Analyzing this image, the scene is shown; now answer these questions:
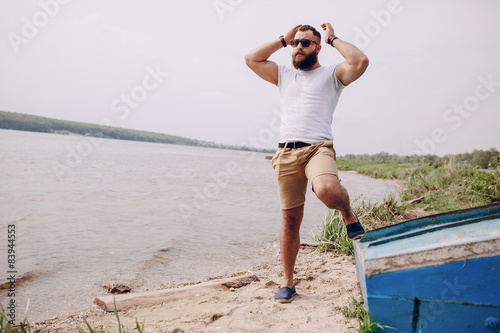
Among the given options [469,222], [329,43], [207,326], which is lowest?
[207,326]

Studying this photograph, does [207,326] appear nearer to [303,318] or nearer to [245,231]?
[303,318]

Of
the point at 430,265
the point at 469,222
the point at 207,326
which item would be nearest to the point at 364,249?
the point at 430,265

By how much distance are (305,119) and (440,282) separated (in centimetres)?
164

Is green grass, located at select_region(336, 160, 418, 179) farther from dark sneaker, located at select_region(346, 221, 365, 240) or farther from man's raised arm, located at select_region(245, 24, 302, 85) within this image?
dark sneaker, located at select_region(346, 221, 365, 240)

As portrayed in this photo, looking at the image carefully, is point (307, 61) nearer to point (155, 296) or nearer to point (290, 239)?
point (290, 239)

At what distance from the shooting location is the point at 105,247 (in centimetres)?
595

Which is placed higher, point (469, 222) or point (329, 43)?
point (329, 43)

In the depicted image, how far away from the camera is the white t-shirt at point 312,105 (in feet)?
9.77

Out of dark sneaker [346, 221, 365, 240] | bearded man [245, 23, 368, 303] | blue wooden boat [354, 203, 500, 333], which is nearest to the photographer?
blue wooden boat [354, 203, 500, 333]

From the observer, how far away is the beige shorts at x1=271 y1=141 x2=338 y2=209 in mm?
2846

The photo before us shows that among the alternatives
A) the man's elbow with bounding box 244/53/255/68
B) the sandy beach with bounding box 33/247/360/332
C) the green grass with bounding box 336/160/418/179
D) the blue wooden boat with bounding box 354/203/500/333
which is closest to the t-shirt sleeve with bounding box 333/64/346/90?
the man's elbow with bounding box 244/53/255/68

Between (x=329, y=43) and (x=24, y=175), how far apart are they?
47.2 ft

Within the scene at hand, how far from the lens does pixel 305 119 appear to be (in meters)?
2.99

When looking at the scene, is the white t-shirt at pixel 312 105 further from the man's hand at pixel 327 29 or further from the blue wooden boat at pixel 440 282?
the blue wooden boat at pixel 440 282
